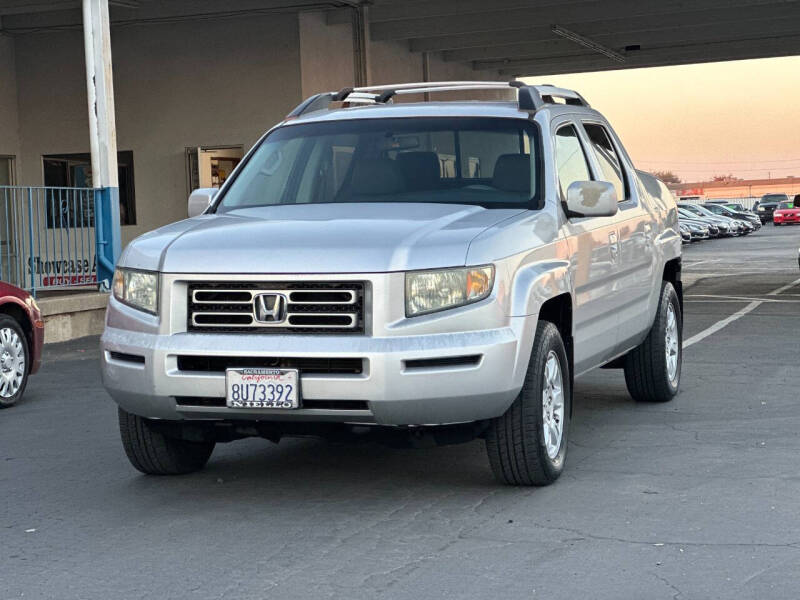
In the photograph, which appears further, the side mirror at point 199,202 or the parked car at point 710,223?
the parked car at point 710,223

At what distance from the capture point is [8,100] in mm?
27797

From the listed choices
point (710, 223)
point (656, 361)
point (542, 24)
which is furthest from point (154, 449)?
point (710, 223)

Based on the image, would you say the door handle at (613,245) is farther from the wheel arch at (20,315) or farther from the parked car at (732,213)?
the parked car at (732,213)

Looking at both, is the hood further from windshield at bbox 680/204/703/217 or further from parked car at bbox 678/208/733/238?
windshield at bbox 680/204/703/217

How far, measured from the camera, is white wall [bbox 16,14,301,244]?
84.4ft

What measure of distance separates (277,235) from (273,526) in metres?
1.29

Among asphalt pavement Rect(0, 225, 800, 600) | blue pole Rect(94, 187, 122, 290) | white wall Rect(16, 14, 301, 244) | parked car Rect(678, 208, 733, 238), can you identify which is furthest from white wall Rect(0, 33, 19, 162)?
parked car Rect(678, 208, 733, 238)

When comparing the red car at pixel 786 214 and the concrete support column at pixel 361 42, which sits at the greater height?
the concrete support column at pixel 361 42

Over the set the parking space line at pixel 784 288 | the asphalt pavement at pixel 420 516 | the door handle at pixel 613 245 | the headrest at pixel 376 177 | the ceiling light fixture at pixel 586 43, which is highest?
the ceiling light fixture at pixel 586 43

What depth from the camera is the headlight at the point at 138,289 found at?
6004 millimetres

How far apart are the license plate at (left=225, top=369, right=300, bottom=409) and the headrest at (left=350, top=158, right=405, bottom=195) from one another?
1568mm

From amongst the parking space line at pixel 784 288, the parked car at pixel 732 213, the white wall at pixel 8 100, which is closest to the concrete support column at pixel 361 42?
the white wall at pixel 8 100

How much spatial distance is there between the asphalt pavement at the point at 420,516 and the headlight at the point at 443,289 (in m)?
0.94

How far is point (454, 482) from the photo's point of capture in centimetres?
649
